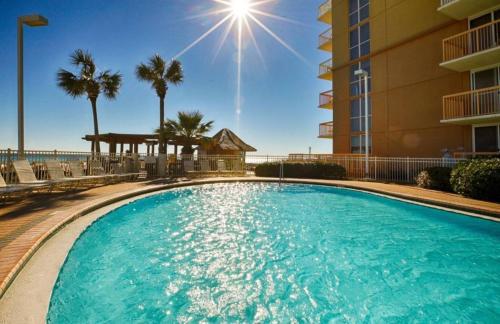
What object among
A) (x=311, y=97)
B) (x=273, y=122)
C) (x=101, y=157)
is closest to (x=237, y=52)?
(x=311, y=97)

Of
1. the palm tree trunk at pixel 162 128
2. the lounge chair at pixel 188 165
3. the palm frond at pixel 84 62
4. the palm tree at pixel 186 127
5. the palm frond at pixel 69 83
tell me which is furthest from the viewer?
the palm tree at pixel 186 127

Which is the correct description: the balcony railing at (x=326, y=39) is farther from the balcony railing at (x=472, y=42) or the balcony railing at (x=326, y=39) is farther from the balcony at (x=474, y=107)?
the balcony at (x=474, y=107)

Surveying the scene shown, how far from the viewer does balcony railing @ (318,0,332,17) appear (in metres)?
22.1

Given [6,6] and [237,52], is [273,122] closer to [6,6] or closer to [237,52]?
[237,52]

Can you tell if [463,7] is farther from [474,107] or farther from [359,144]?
[359,144]

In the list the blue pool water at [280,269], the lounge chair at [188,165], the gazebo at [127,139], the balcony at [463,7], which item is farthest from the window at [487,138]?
the gazebo at [127,139]

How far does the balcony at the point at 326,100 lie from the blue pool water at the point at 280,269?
16.4m

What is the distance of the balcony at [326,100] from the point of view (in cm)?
2202

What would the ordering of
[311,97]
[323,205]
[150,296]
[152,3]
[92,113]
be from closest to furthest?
[150,296]
[323,205]
[152,3]
[92,113]
[311,97]

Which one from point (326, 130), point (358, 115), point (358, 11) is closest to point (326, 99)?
point (326, 130)

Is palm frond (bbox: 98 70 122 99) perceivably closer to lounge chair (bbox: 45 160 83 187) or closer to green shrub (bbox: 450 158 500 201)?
lounge chair (bbox: 45 160 83 187)

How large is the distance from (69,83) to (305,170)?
647 inches

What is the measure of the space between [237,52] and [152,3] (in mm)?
7059

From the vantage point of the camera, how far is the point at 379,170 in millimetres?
14766
